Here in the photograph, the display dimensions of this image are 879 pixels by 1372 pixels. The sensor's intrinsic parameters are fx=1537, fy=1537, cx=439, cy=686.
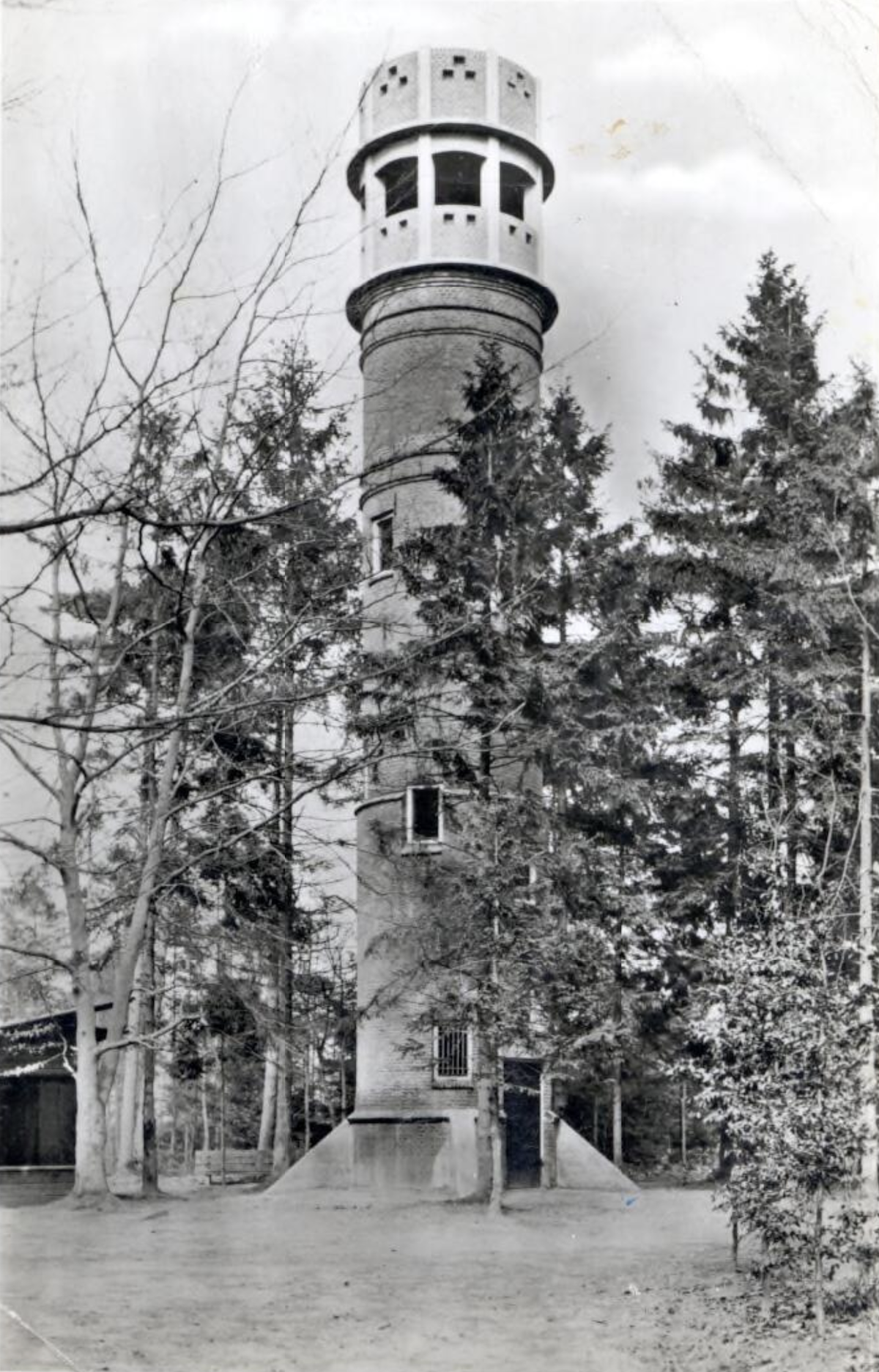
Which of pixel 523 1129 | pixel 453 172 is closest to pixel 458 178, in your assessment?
pixel 453 172

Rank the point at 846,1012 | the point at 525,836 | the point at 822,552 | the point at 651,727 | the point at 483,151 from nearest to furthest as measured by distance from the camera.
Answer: the point at 846,1012
the point at 525,836
the point at 822,552
the point at 483,151
the point at 651,727

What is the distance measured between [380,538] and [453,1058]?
8787 mm

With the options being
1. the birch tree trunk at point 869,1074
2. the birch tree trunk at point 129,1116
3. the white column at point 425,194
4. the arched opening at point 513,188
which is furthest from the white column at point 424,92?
the birch tree trunk at point 129,1116

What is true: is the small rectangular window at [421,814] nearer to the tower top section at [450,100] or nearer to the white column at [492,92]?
the tower top section at [450,100]

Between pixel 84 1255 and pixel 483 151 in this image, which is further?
pixel 483 151

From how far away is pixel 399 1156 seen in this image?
79.3ft

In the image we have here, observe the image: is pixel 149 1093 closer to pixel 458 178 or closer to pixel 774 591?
pixel 774 591

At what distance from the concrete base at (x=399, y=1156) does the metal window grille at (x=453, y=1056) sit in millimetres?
699

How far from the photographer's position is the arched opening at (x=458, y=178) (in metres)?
26.2

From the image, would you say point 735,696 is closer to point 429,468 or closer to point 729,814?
point 729,814

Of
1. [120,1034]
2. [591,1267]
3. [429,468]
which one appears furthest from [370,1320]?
[429,468]

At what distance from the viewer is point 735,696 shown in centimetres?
2616

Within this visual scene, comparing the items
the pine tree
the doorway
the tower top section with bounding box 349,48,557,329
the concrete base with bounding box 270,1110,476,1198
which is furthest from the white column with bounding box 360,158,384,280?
the concrete base with bounding box 270,1110,476,1198

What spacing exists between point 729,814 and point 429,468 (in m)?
8.11
